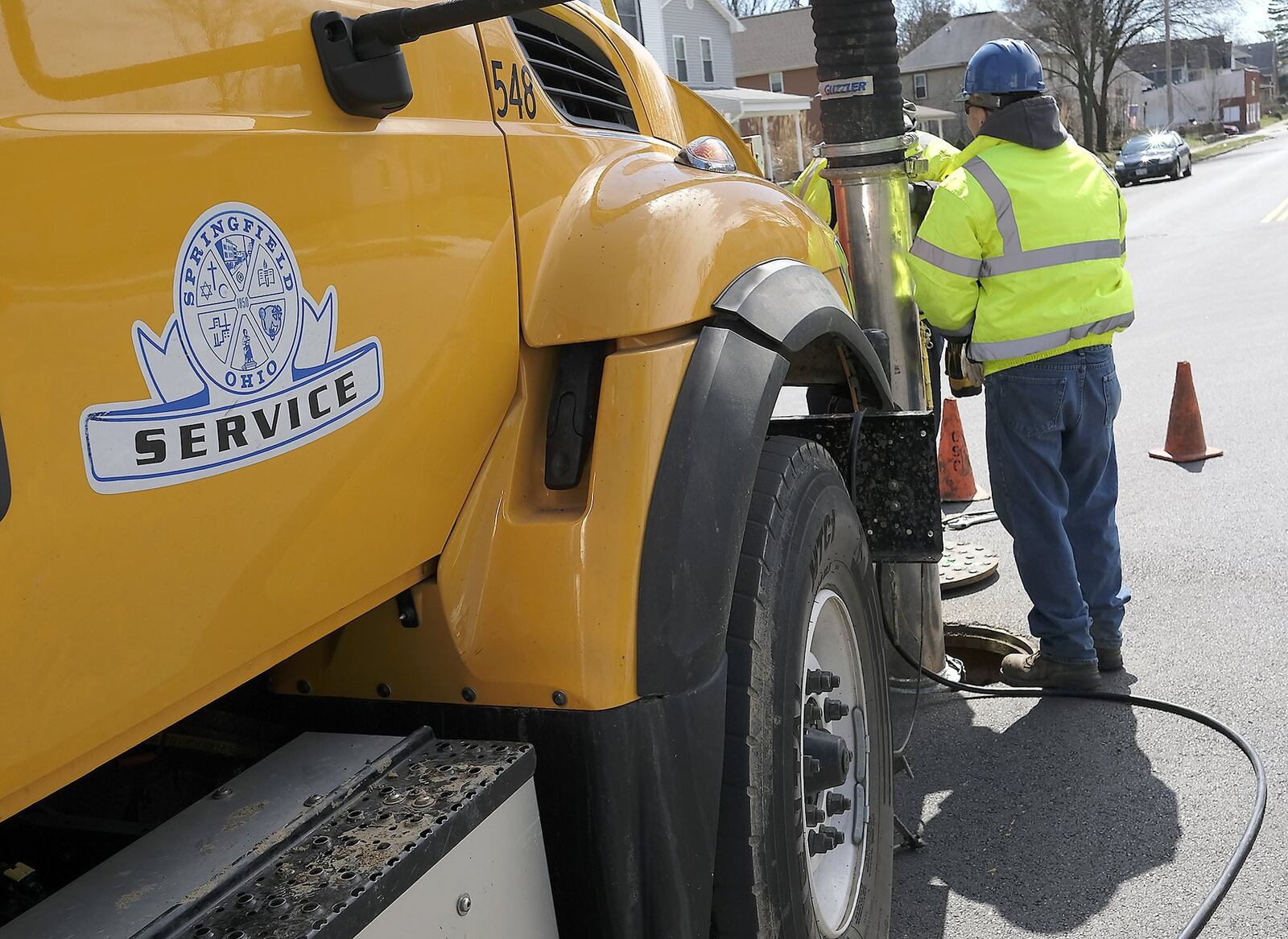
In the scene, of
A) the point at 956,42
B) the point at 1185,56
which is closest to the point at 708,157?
the point at 956,42

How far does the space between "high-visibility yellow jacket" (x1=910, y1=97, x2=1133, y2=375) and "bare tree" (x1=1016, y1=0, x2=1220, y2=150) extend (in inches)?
2231

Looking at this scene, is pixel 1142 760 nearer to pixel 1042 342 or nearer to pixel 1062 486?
pixel 1062 486

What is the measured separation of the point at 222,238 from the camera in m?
1.39

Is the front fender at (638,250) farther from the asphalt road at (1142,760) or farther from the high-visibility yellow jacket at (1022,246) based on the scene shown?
the high-visibility yellow jacket at (1022,246)

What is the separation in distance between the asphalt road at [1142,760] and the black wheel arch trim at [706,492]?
5.08 ft

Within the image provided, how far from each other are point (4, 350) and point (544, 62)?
1.33 m

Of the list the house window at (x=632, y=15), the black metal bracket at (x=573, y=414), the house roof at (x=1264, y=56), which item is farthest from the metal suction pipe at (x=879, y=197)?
the house roof at (x=1264, y=56)

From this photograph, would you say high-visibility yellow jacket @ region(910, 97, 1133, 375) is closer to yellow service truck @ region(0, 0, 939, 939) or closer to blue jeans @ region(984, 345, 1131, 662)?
blue jeans @ region(984, 345, 1131, 662)

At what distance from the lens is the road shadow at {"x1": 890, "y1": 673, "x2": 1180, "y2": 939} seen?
3.21m

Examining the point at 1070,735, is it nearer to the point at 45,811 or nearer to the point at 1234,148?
the point at 45,811

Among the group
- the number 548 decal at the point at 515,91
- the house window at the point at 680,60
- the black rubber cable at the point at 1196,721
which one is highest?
the house window at the point at 680,60

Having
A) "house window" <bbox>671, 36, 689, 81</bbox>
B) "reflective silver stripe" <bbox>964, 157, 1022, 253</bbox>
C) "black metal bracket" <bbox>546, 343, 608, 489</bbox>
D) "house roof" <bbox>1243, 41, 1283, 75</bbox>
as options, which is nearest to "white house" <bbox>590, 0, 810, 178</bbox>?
"house window" <bbox>671, 36, 689, 81</bbox>

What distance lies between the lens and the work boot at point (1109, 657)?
14.6 ft

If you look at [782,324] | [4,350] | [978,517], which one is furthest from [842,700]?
[978,517]
